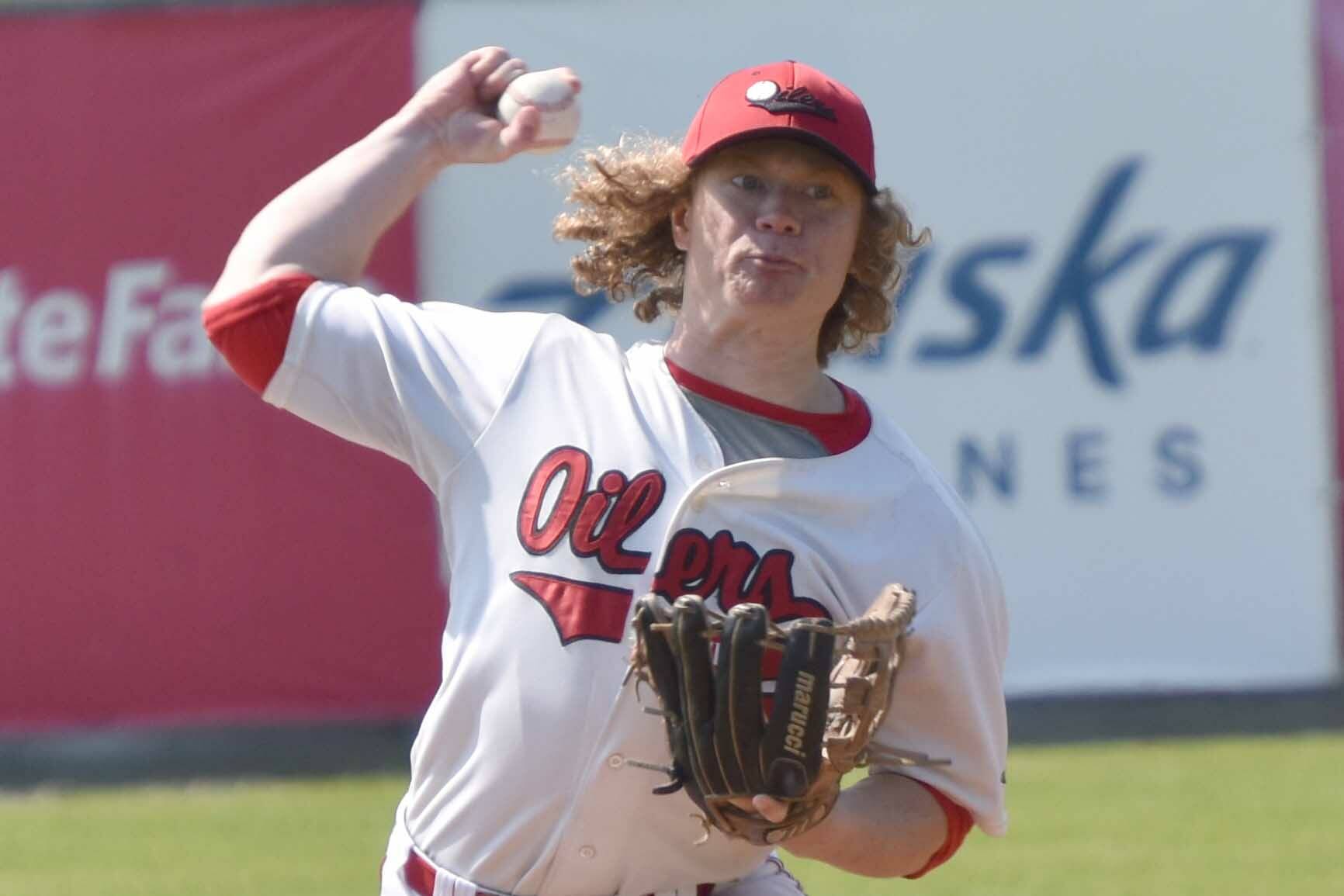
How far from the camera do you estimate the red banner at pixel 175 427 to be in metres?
7.89

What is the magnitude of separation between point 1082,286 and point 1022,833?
2455 millimetres

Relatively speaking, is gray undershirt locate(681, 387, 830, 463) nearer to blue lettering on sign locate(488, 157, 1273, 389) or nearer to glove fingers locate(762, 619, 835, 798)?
glove fingers locate(762, 619, 835, 798)

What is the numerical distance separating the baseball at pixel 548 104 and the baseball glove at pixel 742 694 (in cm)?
68

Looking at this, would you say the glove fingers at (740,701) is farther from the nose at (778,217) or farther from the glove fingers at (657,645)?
the nose at (778,217)

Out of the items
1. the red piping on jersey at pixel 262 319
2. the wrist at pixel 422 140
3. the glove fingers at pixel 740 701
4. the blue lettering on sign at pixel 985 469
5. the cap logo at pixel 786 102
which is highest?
the cap logo at pixel 786 102

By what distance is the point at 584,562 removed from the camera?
9.33 feet

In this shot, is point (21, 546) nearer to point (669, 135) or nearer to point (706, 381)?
point (669, 135)

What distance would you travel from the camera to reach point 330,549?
7977 mm

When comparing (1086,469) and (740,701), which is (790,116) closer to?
(740,701)

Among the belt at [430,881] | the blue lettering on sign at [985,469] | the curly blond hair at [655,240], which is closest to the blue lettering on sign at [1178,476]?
the blue lettering on sign at [985,469]

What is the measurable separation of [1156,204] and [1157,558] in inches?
53.9

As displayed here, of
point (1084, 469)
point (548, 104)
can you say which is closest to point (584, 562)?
point (548, 104)

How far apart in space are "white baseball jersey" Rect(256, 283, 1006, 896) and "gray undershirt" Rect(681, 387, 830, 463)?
0.03 m

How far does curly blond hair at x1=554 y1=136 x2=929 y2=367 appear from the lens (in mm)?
3227
